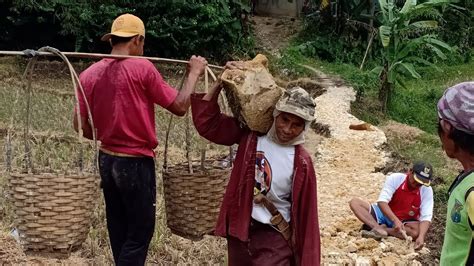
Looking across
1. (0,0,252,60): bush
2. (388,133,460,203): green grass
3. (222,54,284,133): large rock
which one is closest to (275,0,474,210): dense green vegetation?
(388,133,460,203): green grass

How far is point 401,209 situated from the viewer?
5461mm

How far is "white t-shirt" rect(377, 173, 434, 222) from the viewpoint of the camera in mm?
5328

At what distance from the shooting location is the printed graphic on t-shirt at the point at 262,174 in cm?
312

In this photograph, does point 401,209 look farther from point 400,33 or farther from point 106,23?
point 106,23

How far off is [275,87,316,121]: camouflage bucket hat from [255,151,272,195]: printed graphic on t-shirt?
0.79 feet

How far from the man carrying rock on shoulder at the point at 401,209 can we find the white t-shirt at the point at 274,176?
2.26 meters

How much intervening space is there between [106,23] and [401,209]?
865cm

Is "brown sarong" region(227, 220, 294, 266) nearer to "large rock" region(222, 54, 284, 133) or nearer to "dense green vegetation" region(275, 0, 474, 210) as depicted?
"large rock" region(222, 54, 284, 133)

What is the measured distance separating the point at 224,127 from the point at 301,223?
1.75 ft

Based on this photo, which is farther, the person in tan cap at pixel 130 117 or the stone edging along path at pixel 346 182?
the stone edging along path at pixel 346 182

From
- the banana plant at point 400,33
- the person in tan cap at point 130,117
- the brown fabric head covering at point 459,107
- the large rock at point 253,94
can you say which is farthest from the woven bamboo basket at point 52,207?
the banana plant at point 400,33

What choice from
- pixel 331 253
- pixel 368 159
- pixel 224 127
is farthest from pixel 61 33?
pixel 224 127

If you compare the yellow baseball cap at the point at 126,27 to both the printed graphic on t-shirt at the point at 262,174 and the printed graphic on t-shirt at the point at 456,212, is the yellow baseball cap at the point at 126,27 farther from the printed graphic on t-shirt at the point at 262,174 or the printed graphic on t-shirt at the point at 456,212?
the printed graphic on t-shirt at the point at 456,212

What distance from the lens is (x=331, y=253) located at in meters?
4.78
